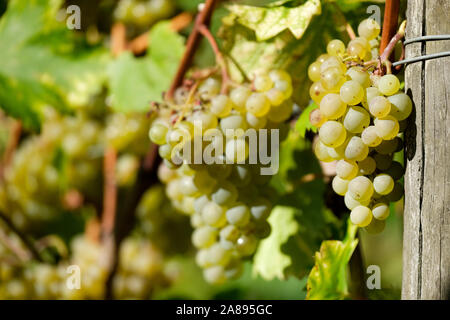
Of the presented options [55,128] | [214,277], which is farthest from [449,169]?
[55,128]

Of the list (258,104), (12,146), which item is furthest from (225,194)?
(12,146)

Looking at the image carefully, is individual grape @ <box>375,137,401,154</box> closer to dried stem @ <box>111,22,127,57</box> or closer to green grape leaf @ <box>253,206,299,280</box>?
green grape leaf @ <box>253,206,299,280</box>

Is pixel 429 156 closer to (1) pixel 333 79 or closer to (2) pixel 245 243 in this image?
(1) pixel 333 79

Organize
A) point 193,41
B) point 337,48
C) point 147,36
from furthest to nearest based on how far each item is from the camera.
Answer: point 147,36 → point 193,41 → point 337,48

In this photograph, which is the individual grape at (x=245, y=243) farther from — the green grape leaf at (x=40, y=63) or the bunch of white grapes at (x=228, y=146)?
the green grape leaf at (x=40, y=63)

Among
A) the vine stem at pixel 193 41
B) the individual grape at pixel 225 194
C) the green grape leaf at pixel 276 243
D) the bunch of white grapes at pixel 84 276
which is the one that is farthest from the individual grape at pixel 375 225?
the bunch of white grapes at pixel 84 276

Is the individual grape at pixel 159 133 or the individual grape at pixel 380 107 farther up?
the individual grape at pixel 380 107
